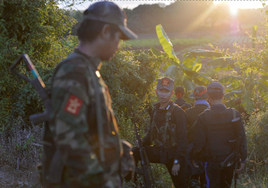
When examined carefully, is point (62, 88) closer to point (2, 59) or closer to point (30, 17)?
point (2, 59)

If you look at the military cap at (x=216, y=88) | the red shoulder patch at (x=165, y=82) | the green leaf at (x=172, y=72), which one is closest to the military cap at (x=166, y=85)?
the red shoulder patch at (x=165, y=82)

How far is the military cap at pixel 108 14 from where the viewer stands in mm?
1994

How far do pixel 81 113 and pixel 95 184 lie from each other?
18.7 inches

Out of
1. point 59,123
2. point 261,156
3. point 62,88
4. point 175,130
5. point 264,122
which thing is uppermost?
point 62,88

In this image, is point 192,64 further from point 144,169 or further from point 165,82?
point 144,169

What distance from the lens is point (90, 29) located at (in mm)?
1980

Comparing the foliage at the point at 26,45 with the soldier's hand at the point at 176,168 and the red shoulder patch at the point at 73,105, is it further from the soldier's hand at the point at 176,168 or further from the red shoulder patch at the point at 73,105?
the red shoulder patch at the point at 73,105

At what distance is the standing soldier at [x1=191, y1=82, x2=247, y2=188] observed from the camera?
13.1ft

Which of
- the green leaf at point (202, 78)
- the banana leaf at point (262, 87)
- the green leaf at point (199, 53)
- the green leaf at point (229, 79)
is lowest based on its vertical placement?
the banana leaf at point (262, 87)

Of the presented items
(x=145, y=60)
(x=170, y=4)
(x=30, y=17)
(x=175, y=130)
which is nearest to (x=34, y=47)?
(x=30, y=17)

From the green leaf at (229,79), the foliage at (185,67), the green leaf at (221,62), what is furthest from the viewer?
the green leaf at (229,79)

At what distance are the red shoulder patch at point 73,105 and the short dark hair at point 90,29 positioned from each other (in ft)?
1.57

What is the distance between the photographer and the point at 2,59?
674 centimetres

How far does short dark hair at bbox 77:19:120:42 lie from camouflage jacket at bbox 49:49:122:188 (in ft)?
0.44
